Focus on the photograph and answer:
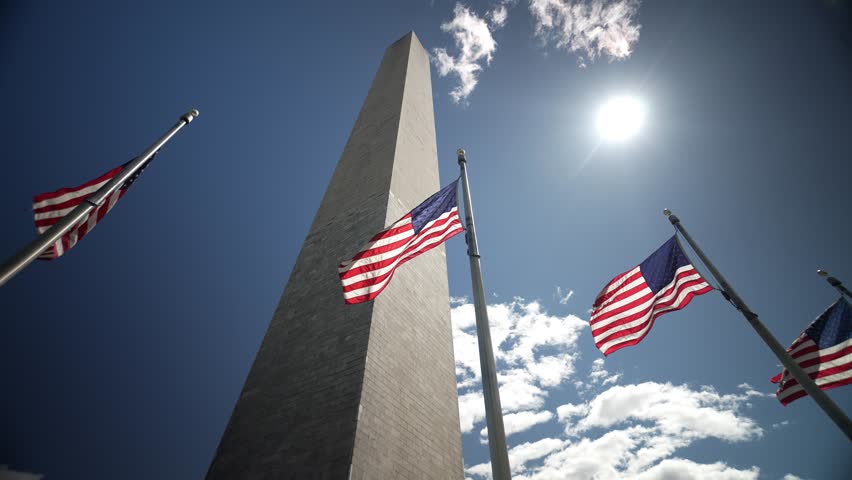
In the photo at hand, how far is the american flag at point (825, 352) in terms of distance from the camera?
6426 mm

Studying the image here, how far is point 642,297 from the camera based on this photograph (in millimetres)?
6383

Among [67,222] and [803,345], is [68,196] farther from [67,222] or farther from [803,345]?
[803,345]

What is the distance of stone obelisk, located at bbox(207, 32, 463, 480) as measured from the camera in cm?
650

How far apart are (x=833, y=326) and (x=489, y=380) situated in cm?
671

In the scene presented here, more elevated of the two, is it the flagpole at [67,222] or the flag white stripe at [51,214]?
the flag white stripe at [51,214]

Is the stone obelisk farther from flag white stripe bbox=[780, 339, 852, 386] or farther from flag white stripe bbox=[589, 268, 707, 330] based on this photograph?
flag white stripe bbox=[780, 339, 852, 386]

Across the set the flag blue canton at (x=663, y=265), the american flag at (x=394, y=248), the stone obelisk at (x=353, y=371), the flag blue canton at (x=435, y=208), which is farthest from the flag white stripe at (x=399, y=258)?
the flag blue canton at (x=663, y=265)

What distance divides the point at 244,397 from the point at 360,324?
A: 3.02 metres

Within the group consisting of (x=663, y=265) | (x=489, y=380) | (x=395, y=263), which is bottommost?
(x=489, y=380)

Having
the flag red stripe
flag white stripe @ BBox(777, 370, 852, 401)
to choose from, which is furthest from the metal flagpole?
the flag red stripe

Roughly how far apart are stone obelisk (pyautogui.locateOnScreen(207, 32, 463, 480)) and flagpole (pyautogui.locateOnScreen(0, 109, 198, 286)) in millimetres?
4344

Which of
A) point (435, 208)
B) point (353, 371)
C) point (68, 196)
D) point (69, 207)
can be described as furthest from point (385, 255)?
point (68, 196)

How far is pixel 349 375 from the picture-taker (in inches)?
278

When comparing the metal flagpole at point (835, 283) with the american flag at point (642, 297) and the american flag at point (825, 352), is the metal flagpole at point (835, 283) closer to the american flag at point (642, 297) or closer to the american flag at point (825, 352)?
the american flag at point (825, 352)
